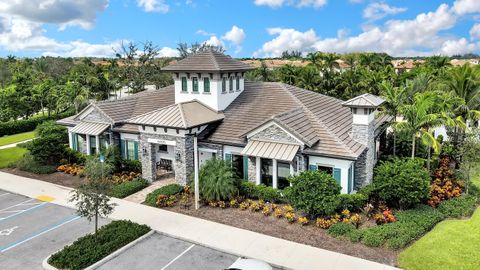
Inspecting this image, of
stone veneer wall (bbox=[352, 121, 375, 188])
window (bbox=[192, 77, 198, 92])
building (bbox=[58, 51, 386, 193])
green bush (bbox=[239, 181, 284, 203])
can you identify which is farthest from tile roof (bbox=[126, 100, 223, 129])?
stone veneer wall (bbox=[352, 121, 375, 188])

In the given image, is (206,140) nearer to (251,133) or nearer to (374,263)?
(251,133)

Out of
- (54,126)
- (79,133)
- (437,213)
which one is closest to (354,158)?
(437,213)

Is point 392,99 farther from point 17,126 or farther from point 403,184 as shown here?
point 17,126

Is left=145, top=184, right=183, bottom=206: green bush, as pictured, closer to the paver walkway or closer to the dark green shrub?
the paver walkway

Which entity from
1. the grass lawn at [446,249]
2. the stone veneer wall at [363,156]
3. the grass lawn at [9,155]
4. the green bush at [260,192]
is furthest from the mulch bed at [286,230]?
the grass lawn at [9,155]

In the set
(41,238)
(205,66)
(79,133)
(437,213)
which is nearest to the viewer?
(41,238)

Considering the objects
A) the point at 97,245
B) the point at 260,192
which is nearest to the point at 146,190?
the point at 260,192

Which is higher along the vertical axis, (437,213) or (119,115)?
(119,115)
